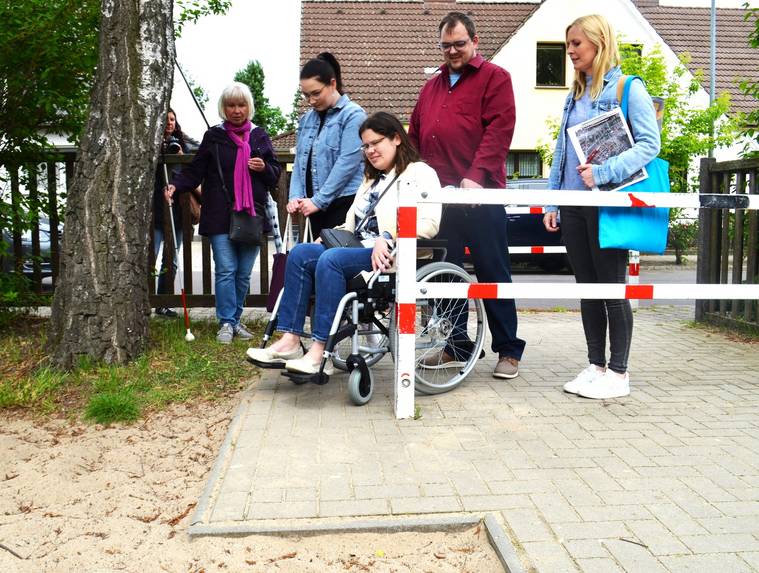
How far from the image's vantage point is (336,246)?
452cm

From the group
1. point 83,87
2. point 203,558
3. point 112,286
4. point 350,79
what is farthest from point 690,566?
point 350,79

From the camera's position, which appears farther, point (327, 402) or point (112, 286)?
point (112, 286)

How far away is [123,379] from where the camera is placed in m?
4.81

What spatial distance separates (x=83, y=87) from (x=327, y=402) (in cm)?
350

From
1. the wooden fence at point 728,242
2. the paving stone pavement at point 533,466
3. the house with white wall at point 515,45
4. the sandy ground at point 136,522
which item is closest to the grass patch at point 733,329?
the wooden fence at point 728,242

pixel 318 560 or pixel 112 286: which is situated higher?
pixel 112 286

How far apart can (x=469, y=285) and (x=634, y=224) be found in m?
0.98

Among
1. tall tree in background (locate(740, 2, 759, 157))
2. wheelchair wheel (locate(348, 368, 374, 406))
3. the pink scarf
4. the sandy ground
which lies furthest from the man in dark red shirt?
tall tree in background (locate(740, 2, 759, 157))

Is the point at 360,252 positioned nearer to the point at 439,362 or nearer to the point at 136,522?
the point at 439,362

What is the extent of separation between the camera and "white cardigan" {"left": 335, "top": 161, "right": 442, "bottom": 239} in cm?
413

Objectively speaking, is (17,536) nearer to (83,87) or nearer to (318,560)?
(318,560)

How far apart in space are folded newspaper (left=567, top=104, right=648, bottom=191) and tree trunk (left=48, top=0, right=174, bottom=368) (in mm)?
2763

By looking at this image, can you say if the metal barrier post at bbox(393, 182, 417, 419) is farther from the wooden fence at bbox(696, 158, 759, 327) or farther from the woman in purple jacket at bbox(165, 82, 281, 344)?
the wooden fence at bbox(696, 158, 759, 327)

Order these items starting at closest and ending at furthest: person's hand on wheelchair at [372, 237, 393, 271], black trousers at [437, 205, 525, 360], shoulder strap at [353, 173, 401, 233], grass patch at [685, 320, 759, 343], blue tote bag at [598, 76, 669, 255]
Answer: person's hand on wheelchair at [372, 237, 393, 271]
blue tote bag at [598, 76, 669, 255]
shoulder strap at [353, 173, 401, 233]
black trousers at [437, 205, 525, 360]
grass patch at [685, 320, 759, 343]
